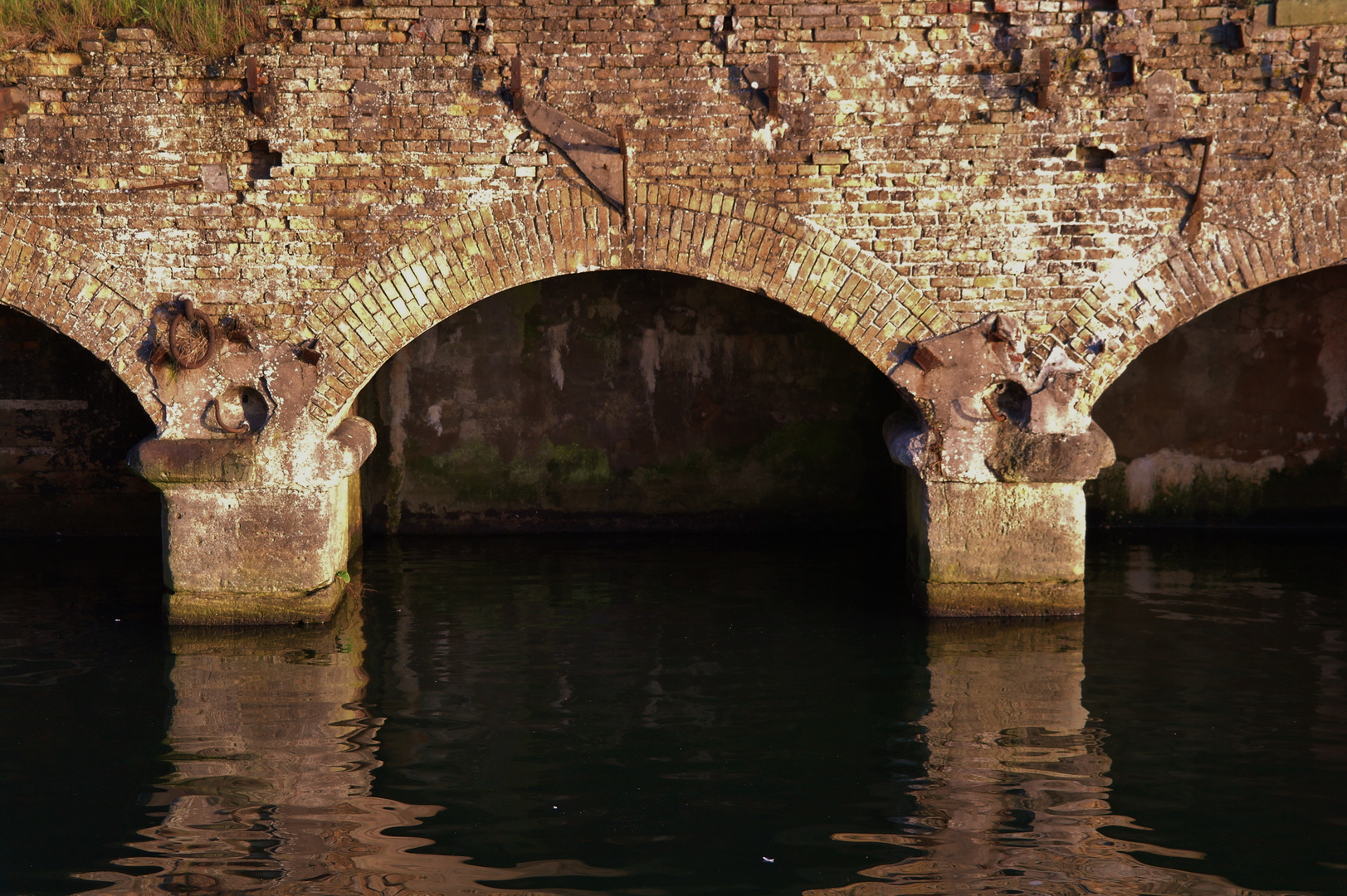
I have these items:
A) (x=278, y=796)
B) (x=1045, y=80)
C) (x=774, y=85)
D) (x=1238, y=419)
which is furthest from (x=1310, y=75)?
(x=278, y=796)

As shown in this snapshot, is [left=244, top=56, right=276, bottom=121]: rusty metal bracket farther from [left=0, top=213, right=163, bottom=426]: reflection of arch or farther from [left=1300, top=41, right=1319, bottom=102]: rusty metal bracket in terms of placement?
[left=1300, top=41, right=1319, bottom=102]: rusty metal bracket

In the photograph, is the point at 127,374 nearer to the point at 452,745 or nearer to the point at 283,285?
the point at 283,285

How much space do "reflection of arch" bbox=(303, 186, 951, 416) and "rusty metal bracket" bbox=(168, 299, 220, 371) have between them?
523mm

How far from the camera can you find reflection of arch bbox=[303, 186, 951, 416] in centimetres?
620

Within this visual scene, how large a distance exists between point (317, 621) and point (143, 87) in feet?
10.3

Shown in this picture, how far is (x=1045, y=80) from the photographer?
6.02 meters

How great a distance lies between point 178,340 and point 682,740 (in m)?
3.54

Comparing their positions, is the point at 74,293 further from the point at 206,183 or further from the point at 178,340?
the point at 206,183

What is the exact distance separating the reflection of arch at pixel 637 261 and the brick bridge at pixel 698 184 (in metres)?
0.02

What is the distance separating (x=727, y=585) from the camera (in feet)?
25.0

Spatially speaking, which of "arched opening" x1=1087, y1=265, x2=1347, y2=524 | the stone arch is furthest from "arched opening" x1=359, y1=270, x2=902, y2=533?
the stone arch

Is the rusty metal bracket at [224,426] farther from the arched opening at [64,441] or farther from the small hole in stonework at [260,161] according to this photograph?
the arched opening at [64,441]

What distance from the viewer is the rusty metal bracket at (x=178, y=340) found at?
621 centimetres

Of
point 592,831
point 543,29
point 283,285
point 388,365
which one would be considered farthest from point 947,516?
point 388,365
